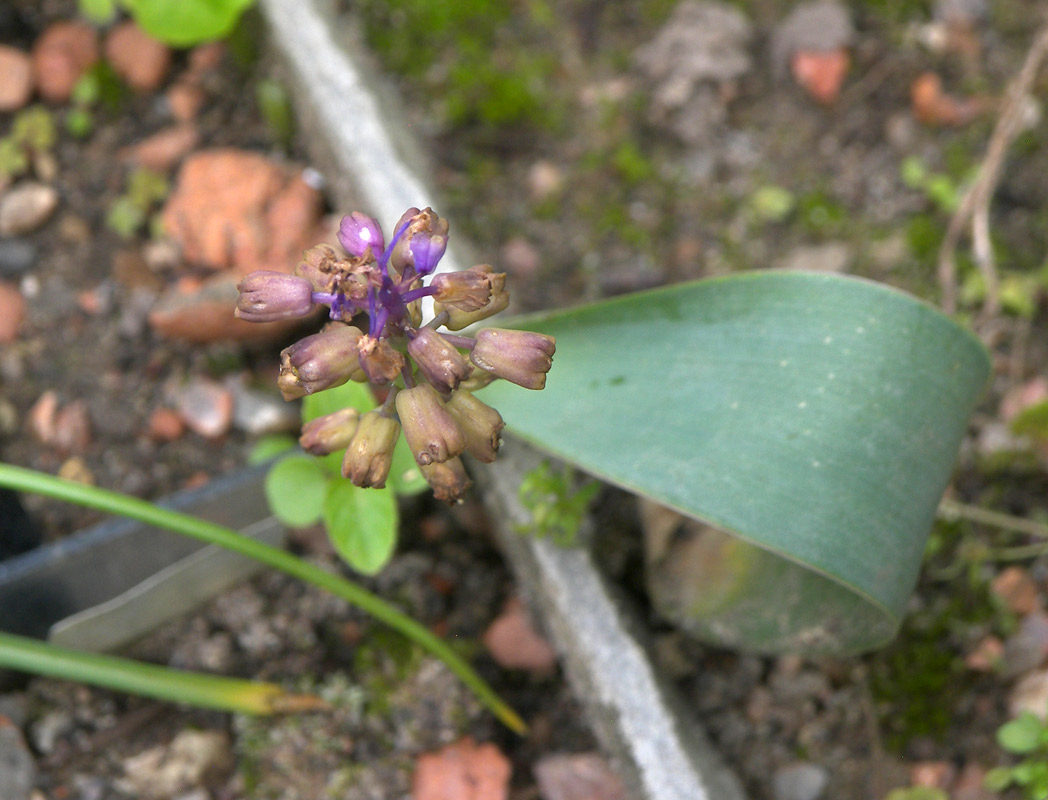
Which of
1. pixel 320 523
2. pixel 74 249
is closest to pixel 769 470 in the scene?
pixel 320 523

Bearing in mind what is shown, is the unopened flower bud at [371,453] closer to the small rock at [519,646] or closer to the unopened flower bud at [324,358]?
the unopened flower bud at [324,358]

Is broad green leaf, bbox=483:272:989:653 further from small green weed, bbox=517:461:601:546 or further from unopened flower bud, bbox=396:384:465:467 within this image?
unopened flower bud, bbox=396:384:465:467

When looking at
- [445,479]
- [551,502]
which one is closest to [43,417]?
[551,502]

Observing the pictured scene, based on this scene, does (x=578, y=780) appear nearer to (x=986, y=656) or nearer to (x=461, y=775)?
(x=461, y=775)

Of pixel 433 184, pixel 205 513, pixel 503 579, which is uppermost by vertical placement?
pixel 433 184

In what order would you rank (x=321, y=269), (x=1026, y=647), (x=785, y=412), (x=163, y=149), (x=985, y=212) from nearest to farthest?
(x=321, y=269)
(x=785, y=412)
(x=1026, y=647)
(x=985, y=212)
(x=163, y=149)

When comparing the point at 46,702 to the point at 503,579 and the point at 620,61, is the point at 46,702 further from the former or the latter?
the point at 620,61
